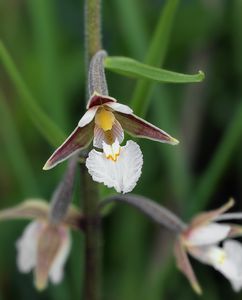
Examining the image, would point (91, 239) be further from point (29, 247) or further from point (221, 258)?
point (221, 258)

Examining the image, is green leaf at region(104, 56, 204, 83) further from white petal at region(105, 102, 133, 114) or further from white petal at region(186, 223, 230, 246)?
white petal at region(186, 223, 230, 246)

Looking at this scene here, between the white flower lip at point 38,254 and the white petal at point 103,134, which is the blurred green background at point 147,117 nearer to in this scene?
the white flower lip at point 38,254

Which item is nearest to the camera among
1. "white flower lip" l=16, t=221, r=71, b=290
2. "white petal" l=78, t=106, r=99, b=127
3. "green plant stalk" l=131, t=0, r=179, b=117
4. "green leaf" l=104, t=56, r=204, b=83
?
"white petal" l=78, t=106, r=99, b=127

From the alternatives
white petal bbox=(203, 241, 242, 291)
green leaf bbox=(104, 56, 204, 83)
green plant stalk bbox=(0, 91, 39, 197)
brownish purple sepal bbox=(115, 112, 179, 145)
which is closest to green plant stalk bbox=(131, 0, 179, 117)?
green leaf bbox=(104, 56, 204, 83)

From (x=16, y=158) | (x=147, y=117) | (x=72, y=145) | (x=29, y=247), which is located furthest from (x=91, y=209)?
(x=147, y=117)

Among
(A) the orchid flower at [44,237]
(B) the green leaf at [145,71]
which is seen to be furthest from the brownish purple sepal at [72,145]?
(A) the orchid flower at [44,237]
